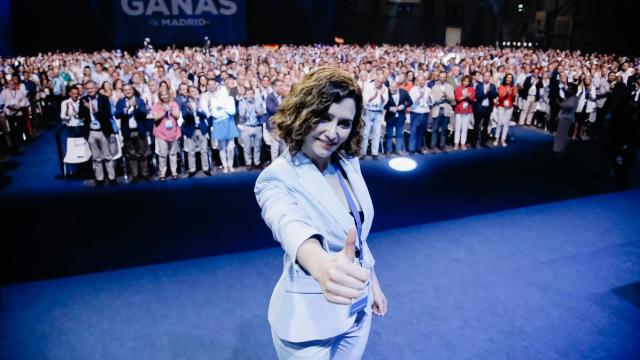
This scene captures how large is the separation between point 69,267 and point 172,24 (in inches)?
752

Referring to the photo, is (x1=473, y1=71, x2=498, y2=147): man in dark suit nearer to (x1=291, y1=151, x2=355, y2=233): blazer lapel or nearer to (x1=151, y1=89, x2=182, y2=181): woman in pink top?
(x1=151, y1=89, x2=182, y2=181): woman in pink top

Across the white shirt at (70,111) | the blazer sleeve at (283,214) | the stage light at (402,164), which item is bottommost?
the stage light at (402,164)

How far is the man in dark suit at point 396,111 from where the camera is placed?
9141 millimetres

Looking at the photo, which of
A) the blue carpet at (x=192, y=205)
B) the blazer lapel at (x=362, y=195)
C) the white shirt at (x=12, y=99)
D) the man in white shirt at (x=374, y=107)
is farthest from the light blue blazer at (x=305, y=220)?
the white shirt at (x=12, y=99)

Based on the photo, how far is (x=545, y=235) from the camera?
5551mm

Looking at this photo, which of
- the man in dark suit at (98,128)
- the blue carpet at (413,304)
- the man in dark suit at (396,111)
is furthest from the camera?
the man in dark suit at (396,111)

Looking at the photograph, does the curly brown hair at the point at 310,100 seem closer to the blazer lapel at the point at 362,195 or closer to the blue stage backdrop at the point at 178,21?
the blazer lapel at the point at 362,195

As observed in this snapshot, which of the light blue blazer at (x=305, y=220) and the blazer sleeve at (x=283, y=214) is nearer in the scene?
the blazer sleeve at (x=283, y=214)

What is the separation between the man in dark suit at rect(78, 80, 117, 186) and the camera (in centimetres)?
723

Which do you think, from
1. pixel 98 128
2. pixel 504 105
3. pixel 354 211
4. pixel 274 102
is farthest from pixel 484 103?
pixel 354 211

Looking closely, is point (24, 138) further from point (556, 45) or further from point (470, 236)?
point (556, 45)

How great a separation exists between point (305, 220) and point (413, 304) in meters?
2.90

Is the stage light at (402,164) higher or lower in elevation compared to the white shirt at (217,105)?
lower

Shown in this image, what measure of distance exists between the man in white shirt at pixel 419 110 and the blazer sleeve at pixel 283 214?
26.7ft
